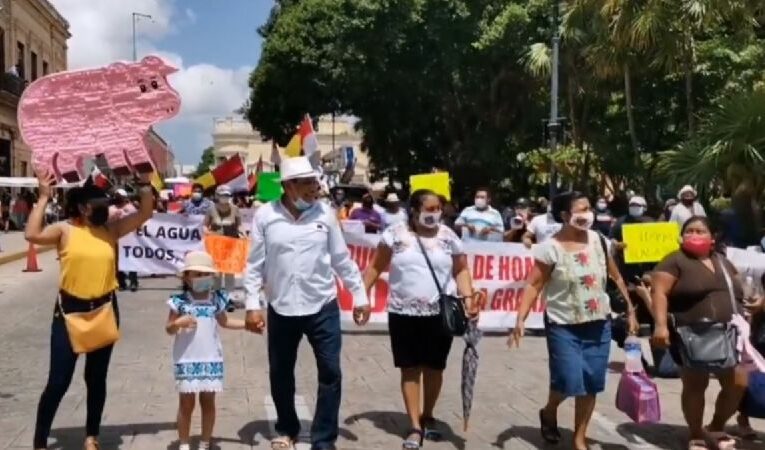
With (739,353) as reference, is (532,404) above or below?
below

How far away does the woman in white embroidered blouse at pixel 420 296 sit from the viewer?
665 cm

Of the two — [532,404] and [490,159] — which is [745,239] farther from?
[490,159]

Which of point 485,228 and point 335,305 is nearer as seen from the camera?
point 335,305

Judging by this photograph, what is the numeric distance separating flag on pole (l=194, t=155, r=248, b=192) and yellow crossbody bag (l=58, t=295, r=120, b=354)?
505 inches

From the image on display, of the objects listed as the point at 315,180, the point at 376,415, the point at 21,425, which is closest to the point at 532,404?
the point at 376,415

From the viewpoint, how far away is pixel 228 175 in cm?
1902

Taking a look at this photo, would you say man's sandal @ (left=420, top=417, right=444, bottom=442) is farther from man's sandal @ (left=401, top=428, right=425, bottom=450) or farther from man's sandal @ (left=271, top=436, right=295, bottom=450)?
man's sandal @ (left=271, top=436, right=295, bottom=450)

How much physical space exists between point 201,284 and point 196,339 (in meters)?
0.32

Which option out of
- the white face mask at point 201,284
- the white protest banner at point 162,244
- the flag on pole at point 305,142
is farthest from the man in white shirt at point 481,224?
Answer: the white face mask at point 201,284

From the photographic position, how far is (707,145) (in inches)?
546

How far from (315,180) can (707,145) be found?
9034mm

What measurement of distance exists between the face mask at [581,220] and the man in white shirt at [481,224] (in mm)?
5564

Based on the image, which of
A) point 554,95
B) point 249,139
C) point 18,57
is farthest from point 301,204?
point 249,139

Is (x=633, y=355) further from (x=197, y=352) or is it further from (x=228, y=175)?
(x=228, y=175)
